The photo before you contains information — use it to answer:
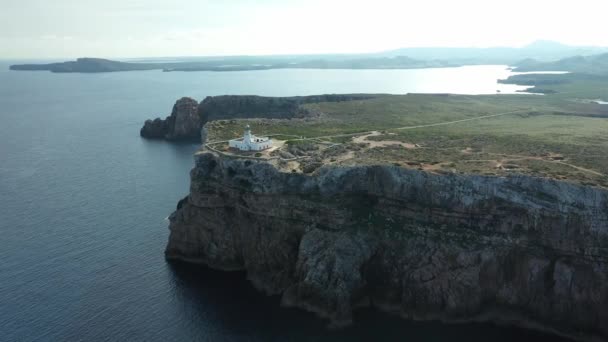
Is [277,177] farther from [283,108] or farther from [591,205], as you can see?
[283,108]

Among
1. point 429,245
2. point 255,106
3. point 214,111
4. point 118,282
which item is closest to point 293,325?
point 429,245

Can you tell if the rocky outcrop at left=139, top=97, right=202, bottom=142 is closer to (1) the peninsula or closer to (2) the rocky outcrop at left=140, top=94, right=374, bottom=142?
(2) the rocky outcrop at left=140, top=94, right=374, bottom=142

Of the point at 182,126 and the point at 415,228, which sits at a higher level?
the point at 182,126

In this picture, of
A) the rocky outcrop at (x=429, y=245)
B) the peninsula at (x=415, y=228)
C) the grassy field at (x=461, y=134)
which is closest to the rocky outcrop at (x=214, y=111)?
the grassy field at (x=461, y=134)

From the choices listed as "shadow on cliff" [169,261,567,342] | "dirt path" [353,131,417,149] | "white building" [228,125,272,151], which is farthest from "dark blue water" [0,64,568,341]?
"dirt path" [353,131,417,149]

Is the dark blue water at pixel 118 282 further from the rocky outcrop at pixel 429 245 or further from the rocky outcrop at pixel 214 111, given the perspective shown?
the rocky outcrop at pixel 214 111

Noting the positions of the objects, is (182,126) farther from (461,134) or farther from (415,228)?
(415,228)
